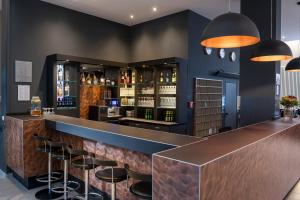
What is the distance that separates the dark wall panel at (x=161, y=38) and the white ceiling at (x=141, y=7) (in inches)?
9.1

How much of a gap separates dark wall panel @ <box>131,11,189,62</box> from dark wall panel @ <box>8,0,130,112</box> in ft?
2.11

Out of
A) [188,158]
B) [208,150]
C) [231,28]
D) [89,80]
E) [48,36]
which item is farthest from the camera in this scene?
[89,80]

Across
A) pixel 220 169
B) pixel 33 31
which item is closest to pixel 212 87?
pixel 33 31

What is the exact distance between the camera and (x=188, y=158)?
172 centimetres

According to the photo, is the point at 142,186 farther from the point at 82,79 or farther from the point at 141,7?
the point at 141,7

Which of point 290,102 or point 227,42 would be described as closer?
point 227,42

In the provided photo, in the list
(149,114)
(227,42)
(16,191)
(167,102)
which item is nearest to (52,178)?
(16,191)

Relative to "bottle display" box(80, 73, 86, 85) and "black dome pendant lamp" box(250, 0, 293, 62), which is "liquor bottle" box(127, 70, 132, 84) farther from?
"black dome pendant lamp" box(250, 0, 293, 62)

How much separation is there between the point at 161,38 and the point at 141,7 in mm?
1025

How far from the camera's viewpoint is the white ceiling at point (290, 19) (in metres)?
5.42

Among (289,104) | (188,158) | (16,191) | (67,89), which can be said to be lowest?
(16,191)

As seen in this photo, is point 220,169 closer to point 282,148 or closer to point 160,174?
point 160,174

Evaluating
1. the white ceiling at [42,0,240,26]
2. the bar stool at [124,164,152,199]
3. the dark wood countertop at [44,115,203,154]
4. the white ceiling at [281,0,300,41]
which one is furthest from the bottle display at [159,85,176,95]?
the bar stool at [124,164,152,199]

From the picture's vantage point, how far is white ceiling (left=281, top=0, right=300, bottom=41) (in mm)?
5419
